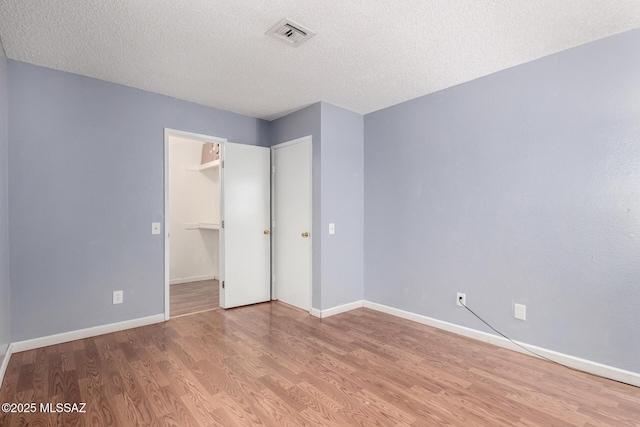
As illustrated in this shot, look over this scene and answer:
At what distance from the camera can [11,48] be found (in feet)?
7.87

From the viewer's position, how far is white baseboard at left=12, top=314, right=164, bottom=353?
2.61m

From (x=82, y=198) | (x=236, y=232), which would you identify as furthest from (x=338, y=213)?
(x=82, y=198)

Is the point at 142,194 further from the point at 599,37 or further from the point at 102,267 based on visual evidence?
the point at 599,37

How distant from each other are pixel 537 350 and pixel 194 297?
3996mm

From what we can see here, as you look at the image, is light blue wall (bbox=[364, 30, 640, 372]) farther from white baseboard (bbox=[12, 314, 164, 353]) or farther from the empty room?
white baseboard (bbox=[12, 314, 164, 353])

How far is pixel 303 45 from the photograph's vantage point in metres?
2.38

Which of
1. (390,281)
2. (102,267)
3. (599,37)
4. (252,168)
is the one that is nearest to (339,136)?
(252,168)

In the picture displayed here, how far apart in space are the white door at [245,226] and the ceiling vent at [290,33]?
188 cm

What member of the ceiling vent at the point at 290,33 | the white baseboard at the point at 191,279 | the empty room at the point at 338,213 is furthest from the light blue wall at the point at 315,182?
the white baseboard at the point at 191,279

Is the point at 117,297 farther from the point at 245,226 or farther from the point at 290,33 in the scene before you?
the point at 290,33

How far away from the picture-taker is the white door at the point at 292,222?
12.4 ft

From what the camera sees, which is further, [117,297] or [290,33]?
[117,297]

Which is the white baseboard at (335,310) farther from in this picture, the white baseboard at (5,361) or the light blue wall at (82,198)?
the white baseboard at (5,361)

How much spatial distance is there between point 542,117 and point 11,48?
14.0ft
